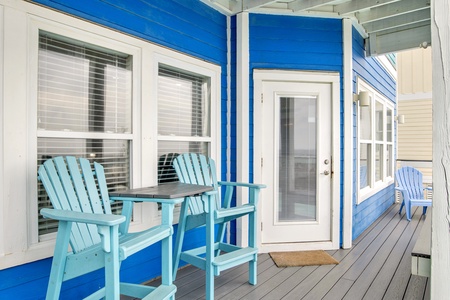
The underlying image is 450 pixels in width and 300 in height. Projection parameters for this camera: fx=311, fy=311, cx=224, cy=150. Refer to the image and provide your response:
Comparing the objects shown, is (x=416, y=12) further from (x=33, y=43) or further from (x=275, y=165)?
(x=33, y=43)

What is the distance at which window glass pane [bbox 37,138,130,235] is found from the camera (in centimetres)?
201

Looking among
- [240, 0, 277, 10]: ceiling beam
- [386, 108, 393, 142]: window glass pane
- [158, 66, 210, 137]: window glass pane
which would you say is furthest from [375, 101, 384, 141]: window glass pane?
[158, 66, 210, 137]: window glass pane

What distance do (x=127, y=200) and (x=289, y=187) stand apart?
2104 millimetres

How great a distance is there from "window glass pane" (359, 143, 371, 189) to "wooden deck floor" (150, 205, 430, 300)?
1300 mm

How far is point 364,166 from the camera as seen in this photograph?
484 cm

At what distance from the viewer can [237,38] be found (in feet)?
11.5

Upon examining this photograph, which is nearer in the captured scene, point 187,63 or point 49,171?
point 49,171

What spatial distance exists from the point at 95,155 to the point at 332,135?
8.56 ft

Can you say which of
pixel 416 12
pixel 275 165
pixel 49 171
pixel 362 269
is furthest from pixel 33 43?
pixel 416 12

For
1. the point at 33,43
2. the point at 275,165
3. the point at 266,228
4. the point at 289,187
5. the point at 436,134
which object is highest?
the point at 33,43

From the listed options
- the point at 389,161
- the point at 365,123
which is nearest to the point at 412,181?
the point at 389,161

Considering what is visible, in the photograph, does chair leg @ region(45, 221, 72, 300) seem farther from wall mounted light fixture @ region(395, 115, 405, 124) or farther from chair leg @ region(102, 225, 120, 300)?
wall mounted light fixture @ region(395, 115, 405, 124)

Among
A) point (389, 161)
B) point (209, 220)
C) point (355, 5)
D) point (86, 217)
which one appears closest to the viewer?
point (86, 217)

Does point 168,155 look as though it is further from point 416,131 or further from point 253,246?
point 416,131
